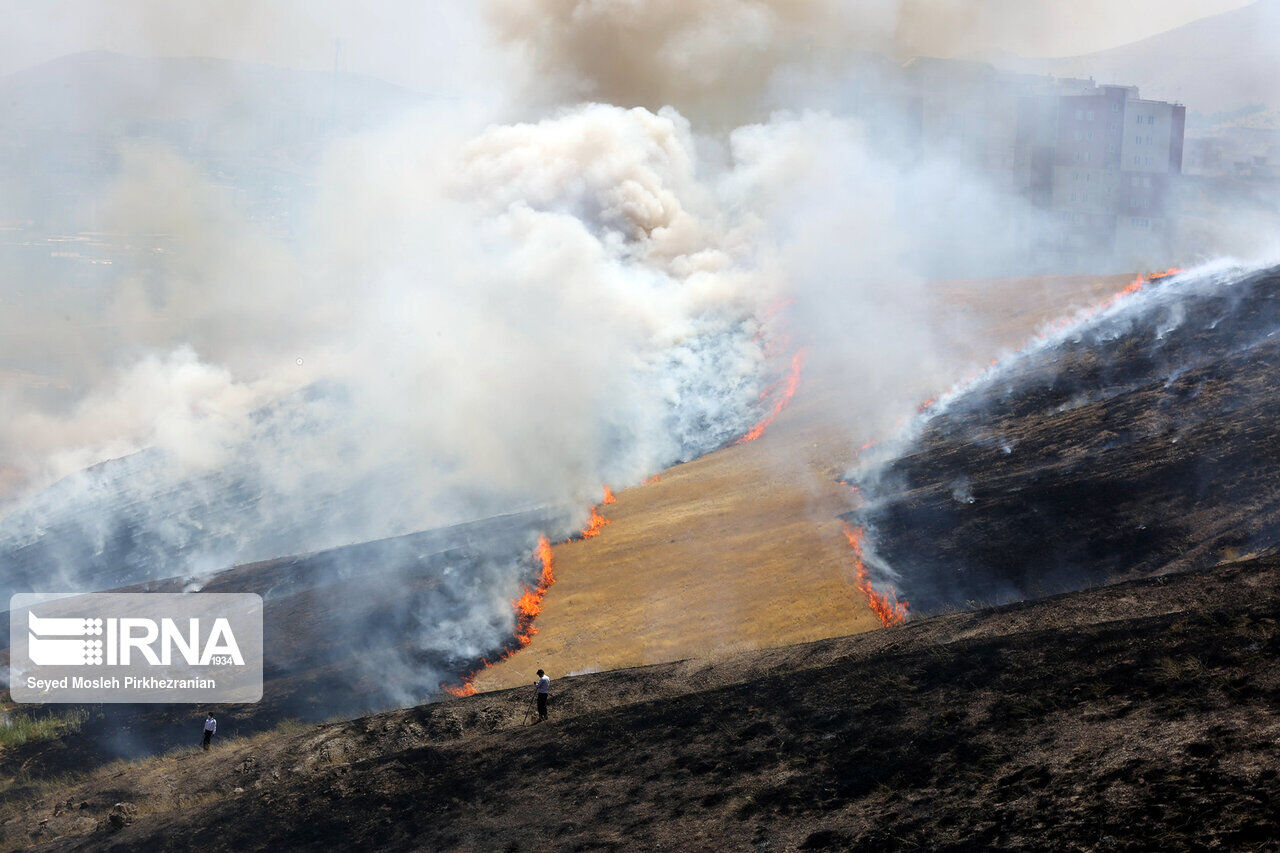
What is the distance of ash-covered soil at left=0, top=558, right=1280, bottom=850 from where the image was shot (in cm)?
1127

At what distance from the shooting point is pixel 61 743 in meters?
25.3

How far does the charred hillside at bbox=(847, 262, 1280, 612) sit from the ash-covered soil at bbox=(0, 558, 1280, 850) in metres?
6.99

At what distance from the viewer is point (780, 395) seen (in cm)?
5297

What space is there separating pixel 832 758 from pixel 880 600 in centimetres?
1439

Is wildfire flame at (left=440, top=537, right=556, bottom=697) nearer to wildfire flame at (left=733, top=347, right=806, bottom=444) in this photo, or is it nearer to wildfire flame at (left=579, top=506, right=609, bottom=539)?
wildfire flame at (left=579, top=506, right=609, bottom=539)

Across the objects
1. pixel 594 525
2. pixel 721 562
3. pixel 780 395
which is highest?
pixel 780 395

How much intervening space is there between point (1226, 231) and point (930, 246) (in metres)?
36.3

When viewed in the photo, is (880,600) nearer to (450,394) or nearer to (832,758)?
(832,758)

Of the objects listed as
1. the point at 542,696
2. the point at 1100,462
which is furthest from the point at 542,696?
the point at 1100,462

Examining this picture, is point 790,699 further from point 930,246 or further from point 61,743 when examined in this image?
point 930,246

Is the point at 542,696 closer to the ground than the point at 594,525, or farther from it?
closer to the ground

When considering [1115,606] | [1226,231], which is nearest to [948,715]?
[1115,606]

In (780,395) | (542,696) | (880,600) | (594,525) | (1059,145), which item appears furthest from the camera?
(1059,145)

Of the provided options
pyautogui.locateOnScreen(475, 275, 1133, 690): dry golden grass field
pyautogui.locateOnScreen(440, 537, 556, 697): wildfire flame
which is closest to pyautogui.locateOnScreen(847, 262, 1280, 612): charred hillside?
pyautogui.locateOnScreen(475, 275, 1133, 690): dry golden grass field
